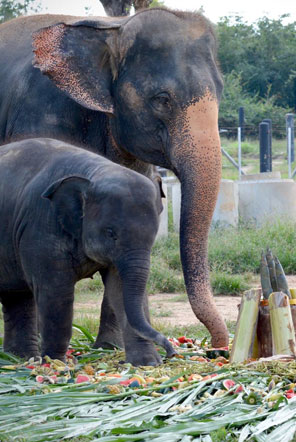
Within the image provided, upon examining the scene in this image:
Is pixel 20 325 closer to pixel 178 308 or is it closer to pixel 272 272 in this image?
pixel 272 272

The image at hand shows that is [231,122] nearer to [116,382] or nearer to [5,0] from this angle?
[5,0]

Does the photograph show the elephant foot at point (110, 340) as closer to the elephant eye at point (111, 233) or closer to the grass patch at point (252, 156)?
the elephant eye at point (111, 233)

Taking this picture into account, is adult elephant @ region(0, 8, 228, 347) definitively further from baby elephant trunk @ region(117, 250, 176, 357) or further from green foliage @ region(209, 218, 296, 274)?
green foliage @ region(209, 218, 296, 274)

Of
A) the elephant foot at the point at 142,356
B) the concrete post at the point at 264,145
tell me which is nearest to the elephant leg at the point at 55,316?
the elephant foot at the point at 142,356

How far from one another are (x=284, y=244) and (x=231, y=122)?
63.7 ft

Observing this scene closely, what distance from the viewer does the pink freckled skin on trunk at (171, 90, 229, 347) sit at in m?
5.71

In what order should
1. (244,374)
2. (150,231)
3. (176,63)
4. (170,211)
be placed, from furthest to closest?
1. (170,211)
2. (176,63)
3. (150,231)
4. (244,374)

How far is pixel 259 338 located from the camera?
5.35 m

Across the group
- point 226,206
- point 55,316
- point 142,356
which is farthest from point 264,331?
point 226,206

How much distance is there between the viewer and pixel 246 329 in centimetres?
521

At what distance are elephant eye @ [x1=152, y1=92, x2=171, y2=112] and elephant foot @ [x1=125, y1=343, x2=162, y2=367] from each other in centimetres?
150

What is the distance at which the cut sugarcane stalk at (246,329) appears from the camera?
5184 millimetres

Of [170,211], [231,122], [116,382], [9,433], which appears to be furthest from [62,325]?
[231,122]

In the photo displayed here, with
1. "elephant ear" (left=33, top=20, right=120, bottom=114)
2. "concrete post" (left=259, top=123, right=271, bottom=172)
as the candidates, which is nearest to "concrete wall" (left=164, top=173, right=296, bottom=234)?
"concrete post" (left=259, top=123, right=271, bottom=172)
